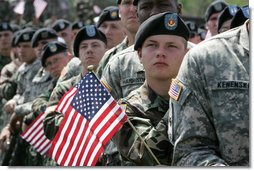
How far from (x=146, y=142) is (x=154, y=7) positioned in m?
1.05

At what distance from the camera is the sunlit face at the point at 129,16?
5.95 m

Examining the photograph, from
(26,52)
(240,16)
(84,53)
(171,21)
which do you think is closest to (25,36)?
(26,52)

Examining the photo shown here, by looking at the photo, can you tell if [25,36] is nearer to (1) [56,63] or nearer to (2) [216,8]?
(1) [56,63]

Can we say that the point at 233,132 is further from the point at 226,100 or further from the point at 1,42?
the point at 1,42

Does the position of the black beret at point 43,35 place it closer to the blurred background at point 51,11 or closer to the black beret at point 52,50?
the black beret at point 52,50

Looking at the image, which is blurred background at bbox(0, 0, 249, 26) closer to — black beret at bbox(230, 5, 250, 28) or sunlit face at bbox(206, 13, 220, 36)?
sunlit face at bbox(206, 13, 220, 36)

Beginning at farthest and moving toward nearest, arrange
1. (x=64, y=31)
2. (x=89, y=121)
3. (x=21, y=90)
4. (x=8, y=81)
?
(x=64, y=31)
(x=8, y=81)
(x=21, y=90)
(x=89, y=121)

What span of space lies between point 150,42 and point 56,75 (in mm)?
4384

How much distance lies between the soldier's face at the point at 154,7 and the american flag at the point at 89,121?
498mm

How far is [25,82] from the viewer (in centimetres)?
A: 1047

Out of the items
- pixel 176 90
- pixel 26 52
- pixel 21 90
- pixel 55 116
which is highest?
pixel 176 90

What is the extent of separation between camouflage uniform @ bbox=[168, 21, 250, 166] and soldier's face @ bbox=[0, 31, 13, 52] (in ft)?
32.5

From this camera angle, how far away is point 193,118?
11.9 ft

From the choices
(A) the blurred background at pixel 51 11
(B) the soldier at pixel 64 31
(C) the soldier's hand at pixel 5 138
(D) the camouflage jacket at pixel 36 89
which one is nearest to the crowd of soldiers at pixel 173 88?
(D) the camouflage jacket at pixel 36 89
